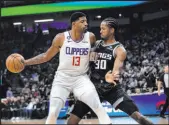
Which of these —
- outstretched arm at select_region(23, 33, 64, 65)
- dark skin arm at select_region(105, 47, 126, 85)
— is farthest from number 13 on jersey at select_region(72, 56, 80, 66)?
dark skin arm at select_region(105, 47, 126, 85)

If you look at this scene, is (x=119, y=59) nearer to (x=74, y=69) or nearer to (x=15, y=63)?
(x=74, y=69)

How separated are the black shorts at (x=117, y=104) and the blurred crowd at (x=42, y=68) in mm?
8377

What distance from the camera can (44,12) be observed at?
17422mm

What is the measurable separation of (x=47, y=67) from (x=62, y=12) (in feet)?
9.47

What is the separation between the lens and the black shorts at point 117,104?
15.1 feet

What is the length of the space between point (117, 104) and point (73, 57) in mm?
830

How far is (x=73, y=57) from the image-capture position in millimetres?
4605

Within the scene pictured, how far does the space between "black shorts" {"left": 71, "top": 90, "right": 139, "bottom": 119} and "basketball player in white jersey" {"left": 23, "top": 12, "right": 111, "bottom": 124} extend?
0.82 ft

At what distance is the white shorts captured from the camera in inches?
177

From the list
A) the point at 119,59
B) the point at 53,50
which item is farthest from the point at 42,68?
the point at 119,59

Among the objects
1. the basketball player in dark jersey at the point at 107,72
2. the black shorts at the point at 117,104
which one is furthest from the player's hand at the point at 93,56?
the black shorts at the point at 117,104

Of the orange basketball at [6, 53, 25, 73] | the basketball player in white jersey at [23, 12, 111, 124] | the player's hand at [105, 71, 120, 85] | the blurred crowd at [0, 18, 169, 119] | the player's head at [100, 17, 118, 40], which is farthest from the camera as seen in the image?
the blurred crowd at [0, 18, 169, 119]

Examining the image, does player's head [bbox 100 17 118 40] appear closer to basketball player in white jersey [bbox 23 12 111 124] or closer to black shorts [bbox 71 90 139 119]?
basketball player in white jersey [bbox 23 12 111 124]

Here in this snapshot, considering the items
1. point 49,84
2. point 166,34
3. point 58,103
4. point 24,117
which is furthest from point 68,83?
point 166,34
